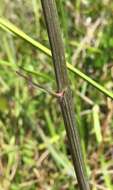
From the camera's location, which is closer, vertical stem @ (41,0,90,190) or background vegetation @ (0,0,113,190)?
vertical stem @ (41,0,90,190)

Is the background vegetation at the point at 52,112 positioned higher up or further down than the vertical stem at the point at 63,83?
Result: further down

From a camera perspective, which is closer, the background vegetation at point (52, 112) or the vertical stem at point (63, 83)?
the vertical stem at point (63, 83)

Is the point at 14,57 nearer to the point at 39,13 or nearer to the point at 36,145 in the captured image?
the point at 39,13

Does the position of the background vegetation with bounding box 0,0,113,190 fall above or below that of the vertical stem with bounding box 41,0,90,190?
below

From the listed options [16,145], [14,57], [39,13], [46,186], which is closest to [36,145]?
[16,145]
